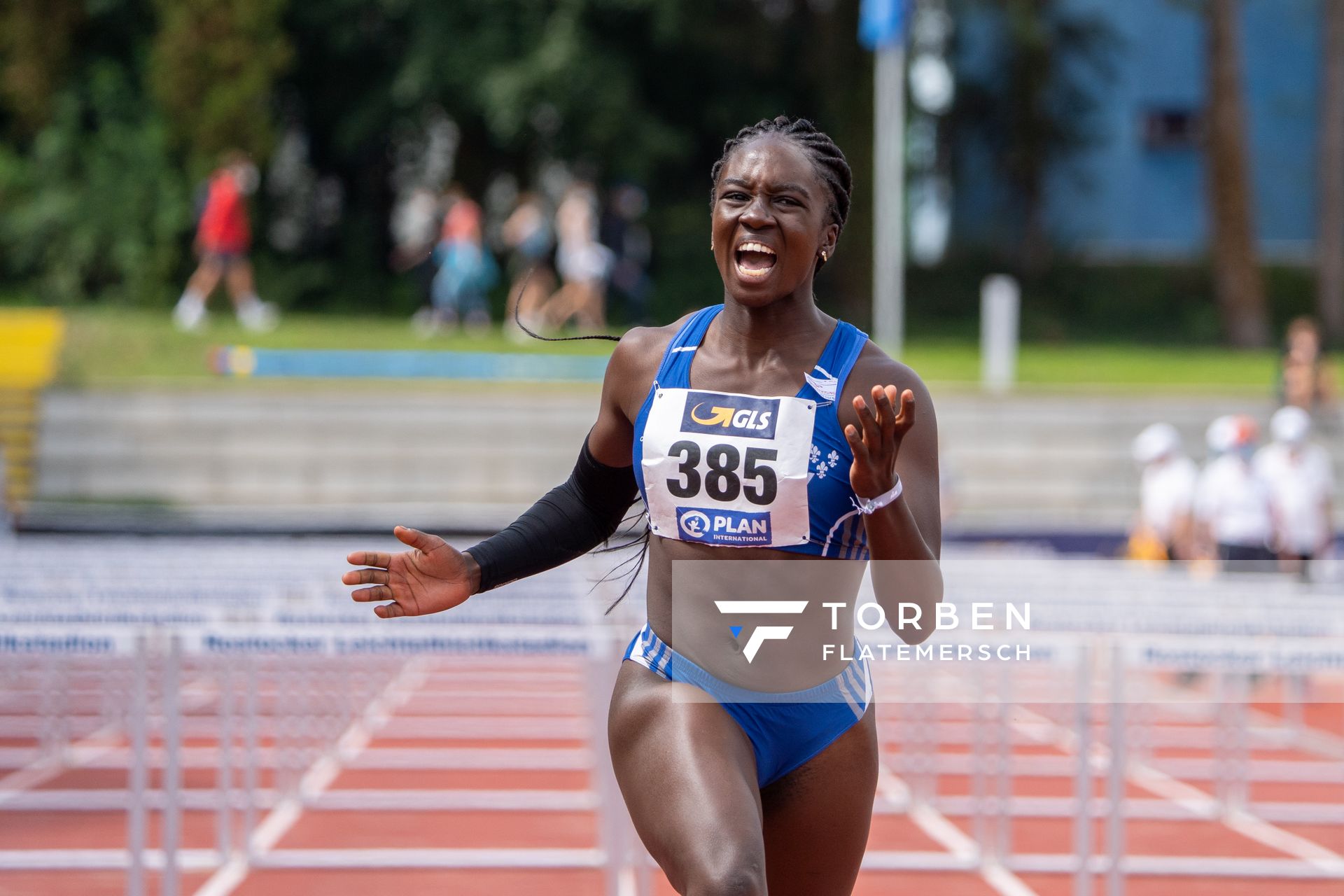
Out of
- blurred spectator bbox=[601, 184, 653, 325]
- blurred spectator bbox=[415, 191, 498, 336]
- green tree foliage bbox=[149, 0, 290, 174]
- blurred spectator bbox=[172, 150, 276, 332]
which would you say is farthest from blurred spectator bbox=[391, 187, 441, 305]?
green tree foliage bbox=[149, 0, 290, 174]

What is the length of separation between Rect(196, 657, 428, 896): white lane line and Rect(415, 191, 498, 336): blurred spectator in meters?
9.53

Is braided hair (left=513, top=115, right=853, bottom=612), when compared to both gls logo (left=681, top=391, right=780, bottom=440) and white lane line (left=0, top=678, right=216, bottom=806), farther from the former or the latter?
white lane line (left=0, top=678, right=216, bottom=806)

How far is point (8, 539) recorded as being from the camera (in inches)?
456

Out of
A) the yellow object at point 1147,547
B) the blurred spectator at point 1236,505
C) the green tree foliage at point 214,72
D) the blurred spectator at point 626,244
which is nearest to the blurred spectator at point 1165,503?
the yellow object at point 1147,547

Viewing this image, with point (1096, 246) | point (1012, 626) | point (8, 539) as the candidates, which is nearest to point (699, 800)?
point (1012, 626)

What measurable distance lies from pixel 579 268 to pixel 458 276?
5.41ft

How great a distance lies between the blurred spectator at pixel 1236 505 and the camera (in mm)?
10734

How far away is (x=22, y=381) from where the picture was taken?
18.0 meters

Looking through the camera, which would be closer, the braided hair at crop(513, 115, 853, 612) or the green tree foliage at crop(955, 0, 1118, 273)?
the braided hair at crop(513, 115, 853, 612)

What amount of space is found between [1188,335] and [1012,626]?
24909 mm

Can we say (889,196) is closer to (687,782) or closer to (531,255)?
(531,255)

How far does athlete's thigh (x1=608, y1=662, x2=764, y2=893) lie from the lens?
2982mm

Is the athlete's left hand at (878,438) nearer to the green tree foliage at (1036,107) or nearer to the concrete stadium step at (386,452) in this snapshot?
the concrete stadium step at (386,452)

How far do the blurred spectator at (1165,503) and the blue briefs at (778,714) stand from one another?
8413 mm
